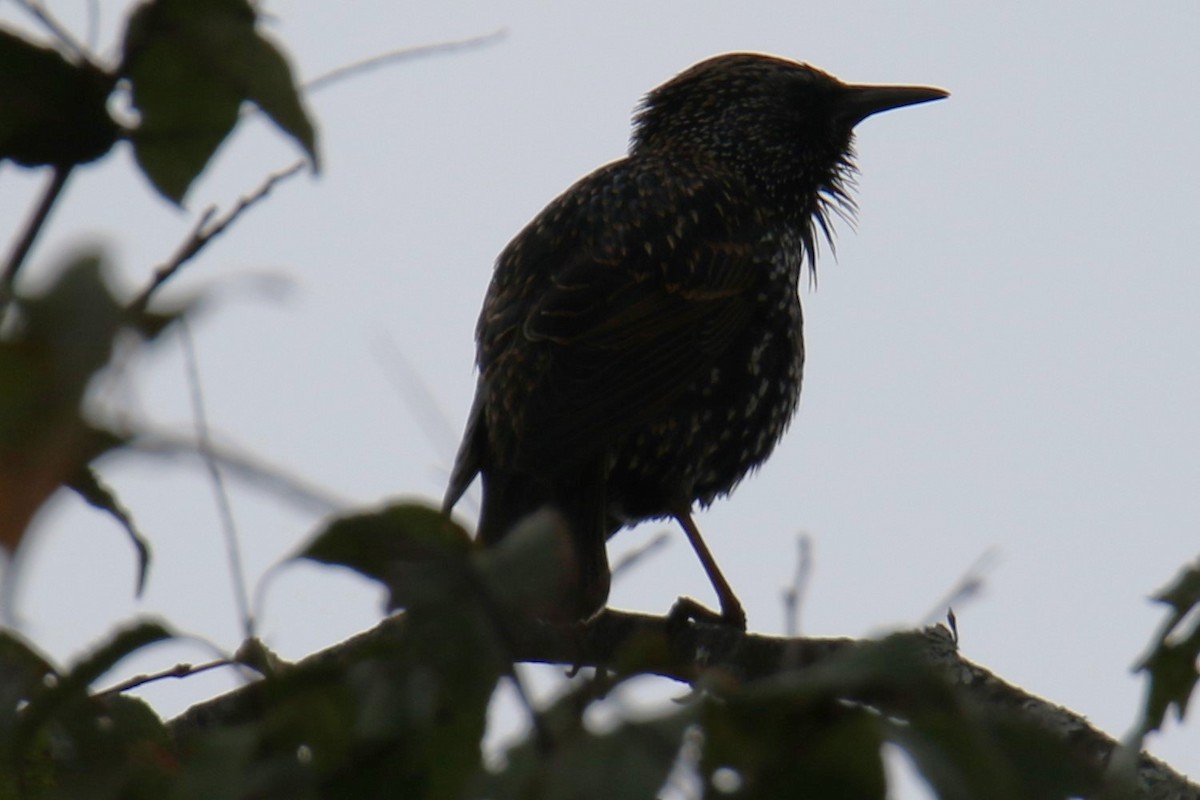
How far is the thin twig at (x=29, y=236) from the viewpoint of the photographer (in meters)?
0.92

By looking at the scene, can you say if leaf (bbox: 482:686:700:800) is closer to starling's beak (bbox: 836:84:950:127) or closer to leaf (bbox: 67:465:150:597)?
leaf (bbox: 67:465:150:597)

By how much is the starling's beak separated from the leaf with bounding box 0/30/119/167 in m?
4.90

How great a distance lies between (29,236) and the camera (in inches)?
39.8

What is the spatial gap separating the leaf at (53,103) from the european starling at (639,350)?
8.27ft

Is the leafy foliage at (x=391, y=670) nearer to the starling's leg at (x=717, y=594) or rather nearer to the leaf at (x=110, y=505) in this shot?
the leaf at (x=110, y=505)

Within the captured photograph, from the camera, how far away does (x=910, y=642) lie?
1.06 meters

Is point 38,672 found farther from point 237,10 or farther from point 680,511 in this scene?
point 680,511

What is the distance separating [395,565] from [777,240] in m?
4.16

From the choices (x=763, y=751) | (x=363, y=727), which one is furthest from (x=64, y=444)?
(x=763, y=751)

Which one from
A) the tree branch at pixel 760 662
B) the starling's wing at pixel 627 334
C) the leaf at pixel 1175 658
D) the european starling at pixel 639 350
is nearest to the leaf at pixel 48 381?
the leaf at pixel 1175 658

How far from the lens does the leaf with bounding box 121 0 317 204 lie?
118cm

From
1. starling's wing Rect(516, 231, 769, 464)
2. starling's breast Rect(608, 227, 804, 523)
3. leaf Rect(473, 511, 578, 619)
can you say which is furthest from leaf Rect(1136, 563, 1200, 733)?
starling's breast Rect(608, 227, 804, 523)

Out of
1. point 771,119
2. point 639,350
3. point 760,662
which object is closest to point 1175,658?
point 760,662

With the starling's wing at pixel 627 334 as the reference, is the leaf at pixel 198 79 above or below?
above
